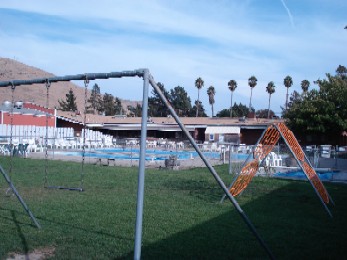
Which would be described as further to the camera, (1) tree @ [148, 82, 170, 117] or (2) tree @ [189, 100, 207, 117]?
(2) tree @ [189, 100, 207, 117]

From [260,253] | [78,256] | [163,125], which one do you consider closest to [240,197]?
[260,253]

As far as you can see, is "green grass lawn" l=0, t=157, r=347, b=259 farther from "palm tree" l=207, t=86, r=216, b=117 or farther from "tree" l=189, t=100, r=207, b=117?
"tree" l=189, t=100, r=207, b=117

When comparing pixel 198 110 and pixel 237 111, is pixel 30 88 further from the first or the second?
pixel 237 111

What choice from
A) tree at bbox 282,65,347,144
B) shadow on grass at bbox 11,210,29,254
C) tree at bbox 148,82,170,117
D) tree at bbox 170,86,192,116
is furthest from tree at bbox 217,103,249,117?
shadow on grass at bbox 11,210,29,254

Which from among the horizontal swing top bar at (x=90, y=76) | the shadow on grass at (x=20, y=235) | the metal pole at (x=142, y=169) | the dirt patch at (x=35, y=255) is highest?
the horizontal swing top bar at (x=90, y=76)

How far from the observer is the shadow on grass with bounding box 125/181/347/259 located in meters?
6.94

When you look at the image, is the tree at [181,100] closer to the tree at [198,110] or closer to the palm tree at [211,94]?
the tree at [198,110]

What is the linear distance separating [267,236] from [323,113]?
34598mm

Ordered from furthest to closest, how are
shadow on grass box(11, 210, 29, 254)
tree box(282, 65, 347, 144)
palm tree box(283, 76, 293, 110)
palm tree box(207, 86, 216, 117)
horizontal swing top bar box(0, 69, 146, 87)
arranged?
palm tree box(207, 86, 216, 117)
palm tree box(283, 76, 293, 110)
tree box(282, 65, 347, 144)
shadow on grass box(11, 210, 29, 254)
horizontal swing top bar box(0, 69, 146, 87)

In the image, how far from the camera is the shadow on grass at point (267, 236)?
694 cm

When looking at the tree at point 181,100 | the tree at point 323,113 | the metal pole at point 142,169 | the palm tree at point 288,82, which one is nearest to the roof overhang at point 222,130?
the tree at point 323,113

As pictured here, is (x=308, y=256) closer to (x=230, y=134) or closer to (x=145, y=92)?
(x=145, y=92)

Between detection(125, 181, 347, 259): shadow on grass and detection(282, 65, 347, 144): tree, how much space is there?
29555mm

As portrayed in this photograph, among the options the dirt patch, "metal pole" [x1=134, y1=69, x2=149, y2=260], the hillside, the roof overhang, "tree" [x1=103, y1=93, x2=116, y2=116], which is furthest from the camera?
the hillside
